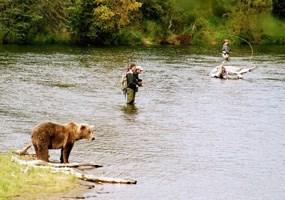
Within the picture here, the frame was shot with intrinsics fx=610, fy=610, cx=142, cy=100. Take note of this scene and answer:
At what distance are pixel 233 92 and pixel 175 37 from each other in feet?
136

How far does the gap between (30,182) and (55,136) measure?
1759 millimetres

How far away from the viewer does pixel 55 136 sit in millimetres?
13773

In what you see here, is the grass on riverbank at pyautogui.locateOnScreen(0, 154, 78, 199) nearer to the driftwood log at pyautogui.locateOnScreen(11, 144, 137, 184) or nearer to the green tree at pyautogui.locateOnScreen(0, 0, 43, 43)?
the driftwood log at pyautogui.locateOnScreen(11, 144, 137, 184)

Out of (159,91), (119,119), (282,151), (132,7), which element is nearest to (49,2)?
(132,7)

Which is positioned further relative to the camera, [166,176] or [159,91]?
[159,91]

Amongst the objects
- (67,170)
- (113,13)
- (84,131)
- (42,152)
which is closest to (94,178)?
(67,170)

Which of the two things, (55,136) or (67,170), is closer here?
(67,170)

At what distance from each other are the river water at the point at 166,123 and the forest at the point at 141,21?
2235cm

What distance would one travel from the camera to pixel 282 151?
55.4ft

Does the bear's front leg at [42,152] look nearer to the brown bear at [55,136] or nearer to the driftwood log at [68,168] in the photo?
the brown bear at [55,136]

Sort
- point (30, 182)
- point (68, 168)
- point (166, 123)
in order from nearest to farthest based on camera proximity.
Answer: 1. point (30, 182)
2. point (68, 168)
3. point (166, 123)

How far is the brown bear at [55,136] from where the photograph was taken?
13.5m

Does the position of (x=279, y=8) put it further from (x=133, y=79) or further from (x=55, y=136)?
(x=55, y=136)

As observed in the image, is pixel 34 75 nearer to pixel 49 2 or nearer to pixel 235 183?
pixel 235 183
